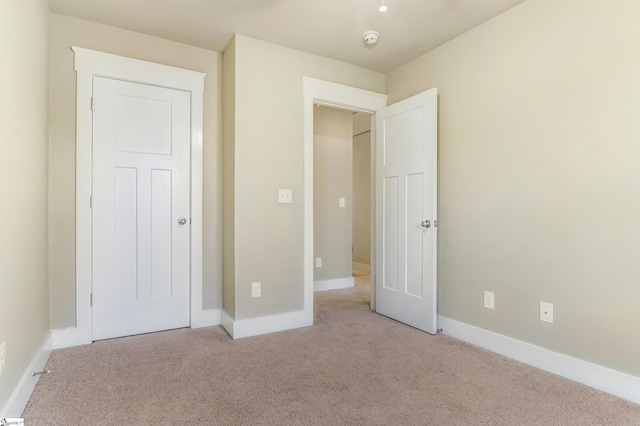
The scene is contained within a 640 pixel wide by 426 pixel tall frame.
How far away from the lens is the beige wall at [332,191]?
4.39m

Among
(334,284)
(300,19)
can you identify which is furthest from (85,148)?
(334,284)

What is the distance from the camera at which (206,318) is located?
2.94 m

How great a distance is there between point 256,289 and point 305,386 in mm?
1037

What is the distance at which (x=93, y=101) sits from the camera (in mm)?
2553

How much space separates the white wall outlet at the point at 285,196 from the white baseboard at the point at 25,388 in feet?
6.08

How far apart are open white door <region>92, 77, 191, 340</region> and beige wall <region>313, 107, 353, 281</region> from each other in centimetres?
186

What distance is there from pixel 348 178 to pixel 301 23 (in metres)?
2.32

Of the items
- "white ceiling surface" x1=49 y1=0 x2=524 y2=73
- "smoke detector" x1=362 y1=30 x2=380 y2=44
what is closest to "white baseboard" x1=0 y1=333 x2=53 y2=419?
"white ceiling surface" x1=49 y1=0 x2=524 y2=73

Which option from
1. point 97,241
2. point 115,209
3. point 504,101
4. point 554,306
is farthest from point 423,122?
point 97,241

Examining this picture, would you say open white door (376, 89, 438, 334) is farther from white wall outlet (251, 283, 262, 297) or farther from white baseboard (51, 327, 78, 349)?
white baseboard (51, 327, 78, 349)

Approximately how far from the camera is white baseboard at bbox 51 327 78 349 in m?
2.41

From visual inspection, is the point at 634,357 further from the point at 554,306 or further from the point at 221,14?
the point at 221,14

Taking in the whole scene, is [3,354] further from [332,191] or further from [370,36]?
[332,191]

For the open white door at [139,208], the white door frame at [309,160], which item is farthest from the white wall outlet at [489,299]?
the open white door at [139,208]
